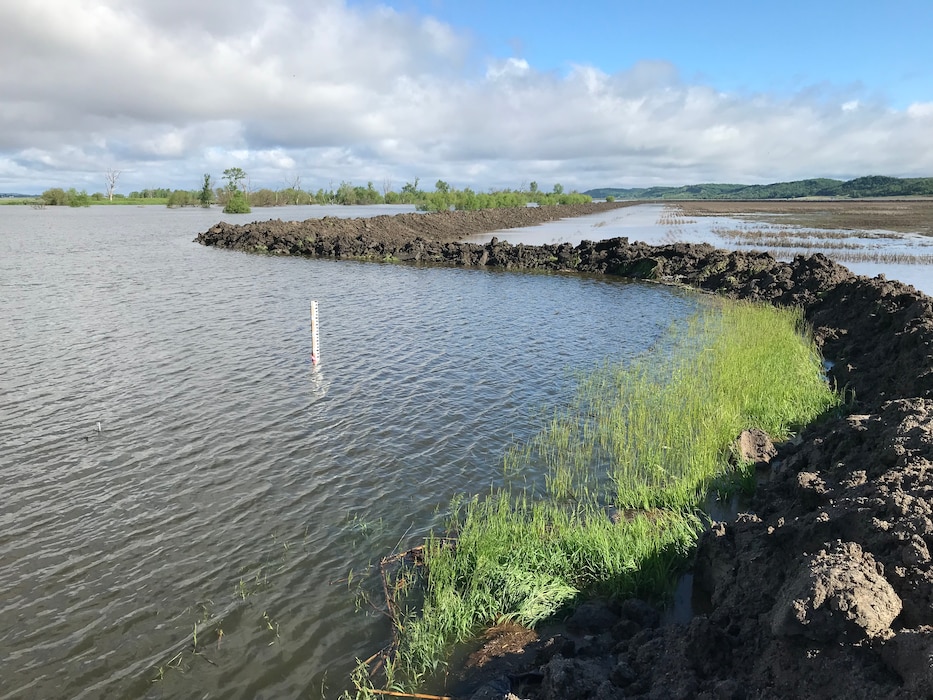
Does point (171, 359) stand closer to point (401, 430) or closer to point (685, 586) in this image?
point (401, 430)

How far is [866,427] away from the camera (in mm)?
7074

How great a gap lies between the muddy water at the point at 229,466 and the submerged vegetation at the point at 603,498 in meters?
0.56

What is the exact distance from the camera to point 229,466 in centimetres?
859

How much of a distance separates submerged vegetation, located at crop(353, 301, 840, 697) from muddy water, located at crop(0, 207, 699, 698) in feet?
1.84

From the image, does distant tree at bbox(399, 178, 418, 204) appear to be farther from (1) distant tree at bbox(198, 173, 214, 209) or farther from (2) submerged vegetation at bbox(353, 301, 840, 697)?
(2) submerged vegetation at bbox(353, 301, 840, 697)

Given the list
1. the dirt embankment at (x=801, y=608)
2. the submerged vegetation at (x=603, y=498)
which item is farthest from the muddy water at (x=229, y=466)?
the dirt embankment at (x=801, y=608)

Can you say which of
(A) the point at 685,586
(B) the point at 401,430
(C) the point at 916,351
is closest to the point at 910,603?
(A) the point at 685,586

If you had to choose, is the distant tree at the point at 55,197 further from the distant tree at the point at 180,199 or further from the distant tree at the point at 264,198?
the distant tree at the point at 264,198

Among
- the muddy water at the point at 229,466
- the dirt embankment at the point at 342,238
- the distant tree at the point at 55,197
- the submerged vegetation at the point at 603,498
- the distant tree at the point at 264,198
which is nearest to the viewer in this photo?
the muddy water at the point at 229,466

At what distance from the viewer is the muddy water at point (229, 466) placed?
5.35 m

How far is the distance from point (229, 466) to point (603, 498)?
5.44 metres

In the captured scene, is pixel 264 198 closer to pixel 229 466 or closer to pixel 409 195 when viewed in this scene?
pixel 409 195

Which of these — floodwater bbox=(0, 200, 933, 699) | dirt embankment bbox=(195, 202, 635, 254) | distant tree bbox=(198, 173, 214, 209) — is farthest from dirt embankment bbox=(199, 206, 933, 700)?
distant tree bbox=(198, 173, 214, 209)

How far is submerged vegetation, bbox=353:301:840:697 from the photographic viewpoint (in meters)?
5.72
